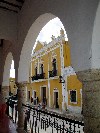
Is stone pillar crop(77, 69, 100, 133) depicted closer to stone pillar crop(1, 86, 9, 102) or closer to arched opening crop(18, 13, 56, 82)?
arched opening crop(18, 13, 56, 82)

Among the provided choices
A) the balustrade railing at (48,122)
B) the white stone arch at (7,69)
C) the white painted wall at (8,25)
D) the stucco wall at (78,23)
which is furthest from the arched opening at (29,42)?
the white stone arch at (7,69)

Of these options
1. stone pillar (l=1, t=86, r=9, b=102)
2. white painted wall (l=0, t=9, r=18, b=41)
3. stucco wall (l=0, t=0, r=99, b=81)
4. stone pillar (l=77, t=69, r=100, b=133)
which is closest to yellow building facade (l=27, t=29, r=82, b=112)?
stone pillar (l=1, t=86, r=9, b=102)

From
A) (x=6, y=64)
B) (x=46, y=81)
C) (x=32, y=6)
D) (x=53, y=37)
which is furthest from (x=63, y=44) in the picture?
(x=32, y=6)

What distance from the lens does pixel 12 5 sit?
482 cm

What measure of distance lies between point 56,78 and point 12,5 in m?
10.5

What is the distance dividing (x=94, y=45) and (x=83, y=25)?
28cm

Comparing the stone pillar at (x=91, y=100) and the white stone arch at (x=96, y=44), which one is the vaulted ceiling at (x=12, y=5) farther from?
the stone pillar at (x=91, y=100)

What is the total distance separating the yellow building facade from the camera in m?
12.9

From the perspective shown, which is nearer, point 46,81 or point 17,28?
point 17,28

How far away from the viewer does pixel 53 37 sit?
15023 mm

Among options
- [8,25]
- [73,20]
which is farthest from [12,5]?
[73,20]

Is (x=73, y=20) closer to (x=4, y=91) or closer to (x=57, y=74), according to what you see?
(x=4, y=91)

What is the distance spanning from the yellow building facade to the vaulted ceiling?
8292 millimetres

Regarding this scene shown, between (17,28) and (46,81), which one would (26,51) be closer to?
(17,28)
